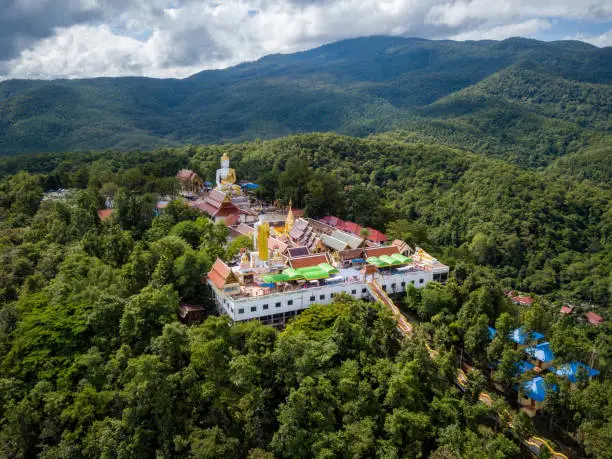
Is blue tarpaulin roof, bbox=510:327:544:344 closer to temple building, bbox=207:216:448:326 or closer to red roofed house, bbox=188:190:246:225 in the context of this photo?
temple building, bbox=207:216:448:326

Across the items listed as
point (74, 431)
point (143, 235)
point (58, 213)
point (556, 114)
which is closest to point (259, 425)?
point (74, 431)

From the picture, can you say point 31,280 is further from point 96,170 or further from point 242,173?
point 242,173

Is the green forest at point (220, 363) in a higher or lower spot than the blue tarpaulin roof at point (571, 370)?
higher

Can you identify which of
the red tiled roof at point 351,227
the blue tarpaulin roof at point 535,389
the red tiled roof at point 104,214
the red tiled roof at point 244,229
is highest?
the red tiled roof at point 104,214

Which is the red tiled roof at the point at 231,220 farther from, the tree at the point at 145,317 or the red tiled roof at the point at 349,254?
the tree at the point at 145,317

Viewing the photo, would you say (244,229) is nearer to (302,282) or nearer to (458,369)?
(302,282)

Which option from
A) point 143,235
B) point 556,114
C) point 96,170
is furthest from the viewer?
point 556,114

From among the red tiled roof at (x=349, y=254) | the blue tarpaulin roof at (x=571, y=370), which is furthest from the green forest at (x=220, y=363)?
the red tiled roof at (x=349, y=254)
